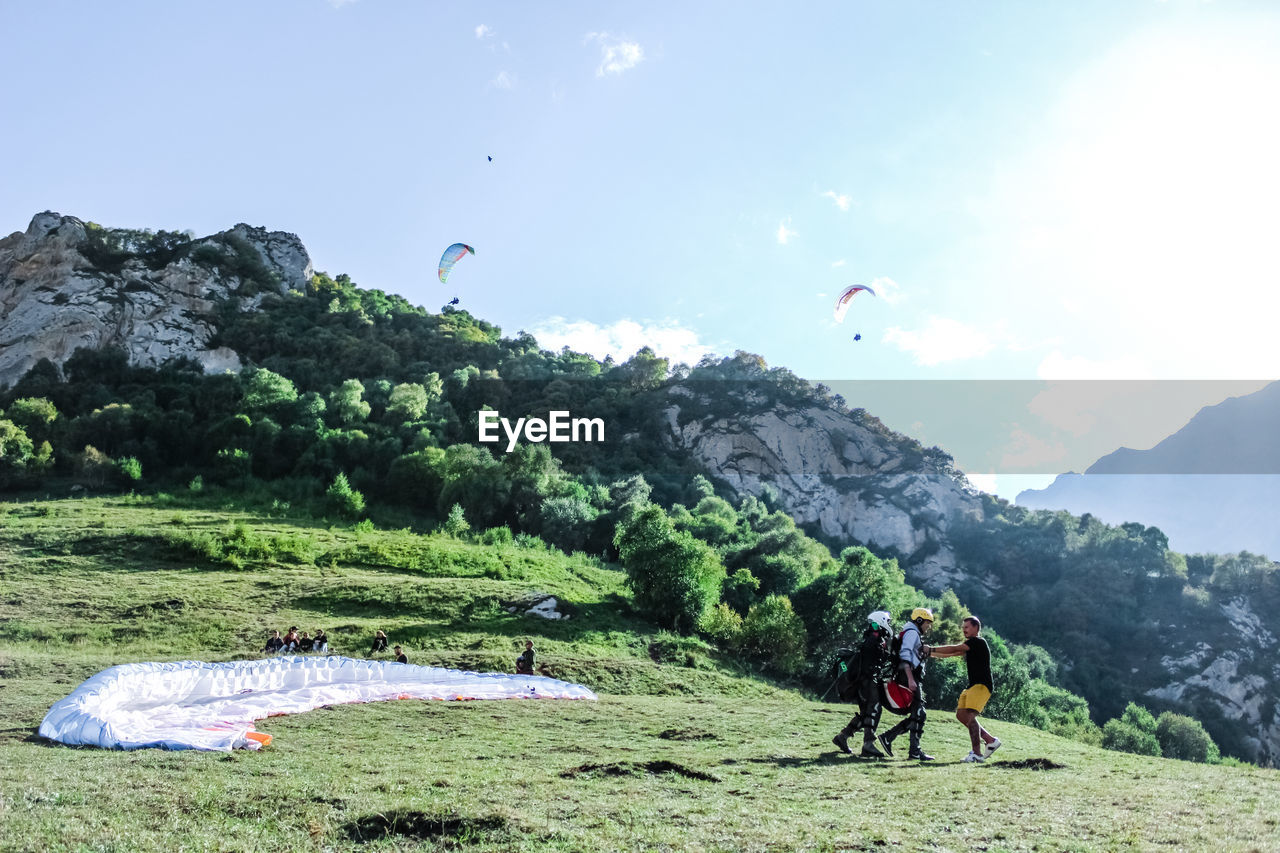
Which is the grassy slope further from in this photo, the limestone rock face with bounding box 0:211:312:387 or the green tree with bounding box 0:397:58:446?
the limestone rock face with bounding box 0:211:312:387

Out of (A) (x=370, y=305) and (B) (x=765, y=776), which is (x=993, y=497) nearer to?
A: (A) (x=370, y=305)

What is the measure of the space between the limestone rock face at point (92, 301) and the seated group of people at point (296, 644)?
93115 mm

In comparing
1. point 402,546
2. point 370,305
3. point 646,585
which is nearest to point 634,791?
point 646,585

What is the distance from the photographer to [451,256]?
55688mm

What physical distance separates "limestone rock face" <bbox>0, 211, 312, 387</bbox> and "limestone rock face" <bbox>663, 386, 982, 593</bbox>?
245 feet

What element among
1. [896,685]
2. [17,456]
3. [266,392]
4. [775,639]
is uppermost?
[266,392]

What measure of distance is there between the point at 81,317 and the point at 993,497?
157 meters

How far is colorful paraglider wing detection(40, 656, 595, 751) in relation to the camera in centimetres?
1388

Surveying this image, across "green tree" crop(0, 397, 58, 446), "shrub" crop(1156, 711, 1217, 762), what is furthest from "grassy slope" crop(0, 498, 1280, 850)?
"shrub" crop(1156, 711, 1217, 762)

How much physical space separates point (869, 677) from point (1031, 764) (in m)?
2.83

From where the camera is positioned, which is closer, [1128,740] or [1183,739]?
[1128,740]

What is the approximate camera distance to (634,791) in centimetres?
952

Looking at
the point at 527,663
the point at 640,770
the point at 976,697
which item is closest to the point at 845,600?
the point at 527,663

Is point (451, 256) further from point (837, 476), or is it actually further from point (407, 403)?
point (837, 476)
